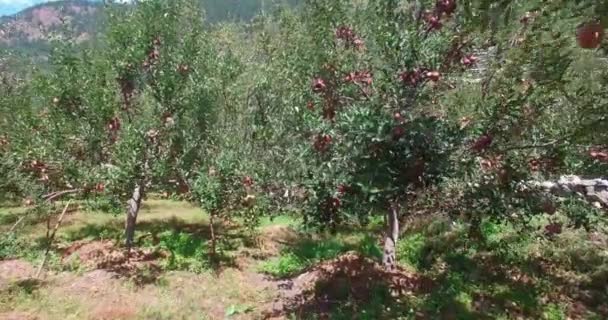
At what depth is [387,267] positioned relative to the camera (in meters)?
12.3

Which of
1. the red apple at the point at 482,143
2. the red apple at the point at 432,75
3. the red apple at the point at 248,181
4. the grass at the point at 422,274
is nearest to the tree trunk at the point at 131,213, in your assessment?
the grass at the point at 422,274

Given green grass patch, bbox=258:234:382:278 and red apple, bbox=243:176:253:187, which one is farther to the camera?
green grass patch, bbox=258:234:382:278

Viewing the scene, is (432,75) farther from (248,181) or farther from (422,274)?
(248,181)

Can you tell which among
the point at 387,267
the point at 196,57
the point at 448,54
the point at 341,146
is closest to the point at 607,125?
the point at 448,54

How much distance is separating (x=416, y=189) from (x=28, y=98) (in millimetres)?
17565

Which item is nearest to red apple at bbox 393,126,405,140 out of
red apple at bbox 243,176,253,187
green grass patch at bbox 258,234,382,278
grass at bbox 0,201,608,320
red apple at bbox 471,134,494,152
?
red apple at bbox 471,134,494,152

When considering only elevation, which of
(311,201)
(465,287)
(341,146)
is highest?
(341,146)

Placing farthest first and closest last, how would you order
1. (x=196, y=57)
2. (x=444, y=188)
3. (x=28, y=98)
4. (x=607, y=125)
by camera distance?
(x=28, y=98)
(x=196, y=57)
(x=444, y=188)
(x=607, y=125)

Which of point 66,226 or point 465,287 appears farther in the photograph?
point 66,226

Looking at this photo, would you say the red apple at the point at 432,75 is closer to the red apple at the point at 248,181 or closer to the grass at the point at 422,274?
the grass at the point at 422,274

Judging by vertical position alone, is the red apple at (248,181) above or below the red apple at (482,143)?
below

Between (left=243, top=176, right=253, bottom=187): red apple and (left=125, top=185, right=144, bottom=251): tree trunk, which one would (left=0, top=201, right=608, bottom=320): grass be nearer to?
(left=125, top=185, right=144, bottom=251): tree trunk

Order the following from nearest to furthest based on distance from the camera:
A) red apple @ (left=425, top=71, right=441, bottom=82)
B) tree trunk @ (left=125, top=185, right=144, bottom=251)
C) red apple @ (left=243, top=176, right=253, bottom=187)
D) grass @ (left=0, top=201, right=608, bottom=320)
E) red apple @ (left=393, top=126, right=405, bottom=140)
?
red apple @ (left=393, top=126, right=405, bottom=140) < red apple @ (left=425, top=71, right=441, bottom=82) < grass @ (left=0, top=201, right=608, bottom=320) < red apple @ (left=243, top=176, right=253, bottom=187) < tree trunk @ (left=125, top=185, right=144, bottom=251)

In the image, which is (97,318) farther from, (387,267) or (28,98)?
(28,98)
